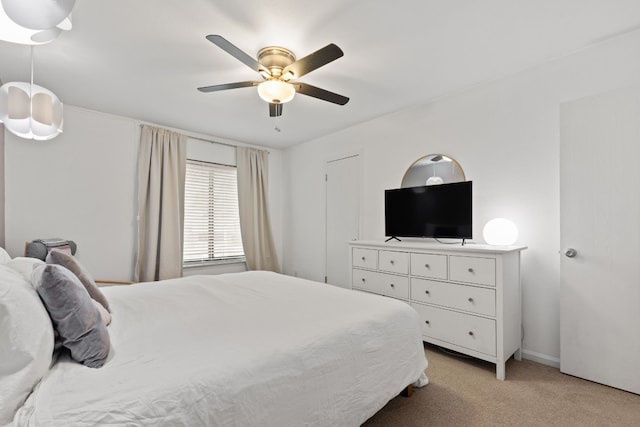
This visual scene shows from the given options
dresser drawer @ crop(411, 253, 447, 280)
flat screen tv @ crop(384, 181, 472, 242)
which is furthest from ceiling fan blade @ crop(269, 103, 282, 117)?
dresser drawer @ crop(411, 253, 447, 280)

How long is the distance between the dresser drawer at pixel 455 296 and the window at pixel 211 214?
119 inches

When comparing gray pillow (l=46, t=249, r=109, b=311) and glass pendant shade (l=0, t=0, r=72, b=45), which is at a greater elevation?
glass pendant shade (l=0, t=0, r=72, b=45)

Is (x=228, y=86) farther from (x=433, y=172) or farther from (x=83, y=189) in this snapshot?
(x=83, y=189)

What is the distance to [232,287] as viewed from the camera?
2297 millimetres

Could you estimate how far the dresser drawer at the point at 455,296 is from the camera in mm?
2301

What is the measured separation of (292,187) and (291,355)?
160 inches

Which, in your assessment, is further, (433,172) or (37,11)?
(433,172)

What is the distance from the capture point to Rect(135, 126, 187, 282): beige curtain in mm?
3771

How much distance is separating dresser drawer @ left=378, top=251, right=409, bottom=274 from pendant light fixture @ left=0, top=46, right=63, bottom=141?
2860mm

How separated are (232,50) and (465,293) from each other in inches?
97.5

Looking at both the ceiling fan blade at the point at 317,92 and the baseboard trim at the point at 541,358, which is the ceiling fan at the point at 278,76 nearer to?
the ceiling fan blade at the point at 317,92

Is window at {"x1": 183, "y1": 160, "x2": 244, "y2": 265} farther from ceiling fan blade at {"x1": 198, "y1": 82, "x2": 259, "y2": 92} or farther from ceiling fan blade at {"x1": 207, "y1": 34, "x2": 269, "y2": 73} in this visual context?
ceiling fan blade at {"x1": 207, "y1": 34, "x2": 269, "y2": 73}

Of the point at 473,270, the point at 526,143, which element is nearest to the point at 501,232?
the point at 473,270

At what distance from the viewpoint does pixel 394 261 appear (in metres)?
2.92
